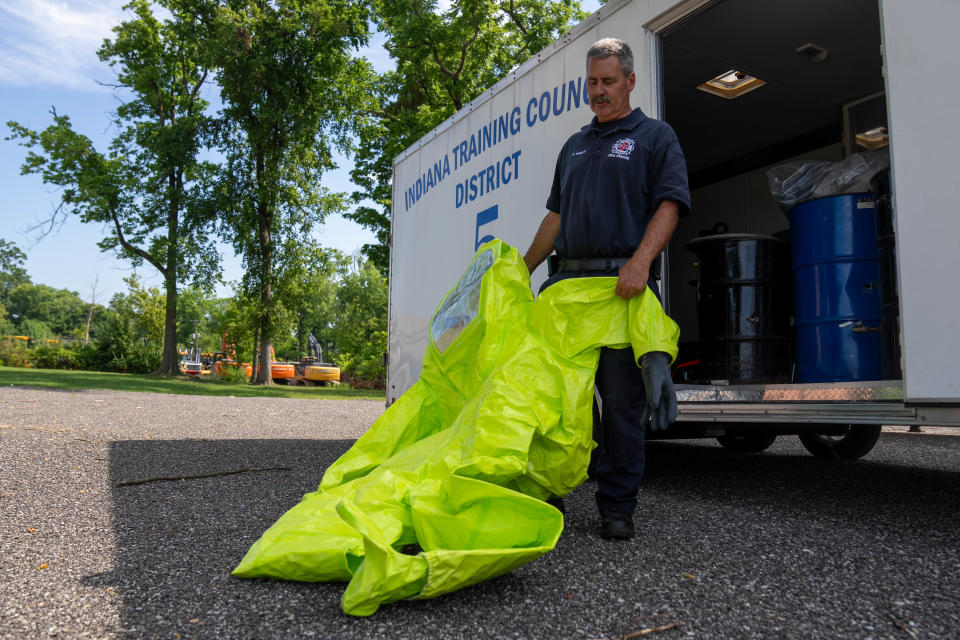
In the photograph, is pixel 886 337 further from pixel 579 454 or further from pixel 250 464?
pixel 250 464

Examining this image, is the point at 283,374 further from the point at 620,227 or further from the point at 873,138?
the point at 620,227

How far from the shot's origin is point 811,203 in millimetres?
3525

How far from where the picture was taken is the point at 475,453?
1850 millimetres

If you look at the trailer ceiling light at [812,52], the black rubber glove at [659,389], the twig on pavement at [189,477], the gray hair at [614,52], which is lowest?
the twig on pavement at [189,477]

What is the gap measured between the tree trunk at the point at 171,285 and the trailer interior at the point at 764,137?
17863mm

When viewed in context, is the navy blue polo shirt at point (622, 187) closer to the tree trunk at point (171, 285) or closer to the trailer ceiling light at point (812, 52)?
the trailer ceiling light at point (812, 52)

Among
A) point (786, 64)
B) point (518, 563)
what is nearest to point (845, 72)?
point (786, 64)

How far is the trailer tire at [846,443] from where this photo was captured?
4.77 meters

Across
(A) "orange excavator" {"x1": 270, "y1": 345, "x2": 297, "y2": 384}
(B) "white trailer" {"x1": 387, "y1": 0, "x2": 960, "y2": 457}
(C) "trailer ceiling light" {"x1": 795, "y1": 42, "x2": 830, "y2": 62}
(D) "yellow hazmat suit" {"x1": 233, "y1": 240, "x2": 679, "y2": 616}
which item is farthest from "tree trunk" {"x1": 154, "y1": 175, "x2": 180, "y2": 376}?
(D) "yellow hazmat suit" {"x1": 233, "y1": 240, "x2": 679, "y2": 616}

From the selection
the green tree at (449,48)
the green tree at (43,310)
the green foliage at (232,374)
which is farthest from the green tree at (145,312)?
the green tree at (43,310)

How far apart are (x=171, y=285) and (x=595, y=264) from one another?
2106cm

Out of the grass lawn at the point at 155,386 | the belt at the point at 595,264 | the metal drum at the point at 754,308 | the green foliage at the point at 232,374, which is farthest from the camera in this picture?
the green foliage at the point at 232,374

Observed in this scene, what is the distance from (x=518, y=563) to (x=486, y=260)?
130 cm

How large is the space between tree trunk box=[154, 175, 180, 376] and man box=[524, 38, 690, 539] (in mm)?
20118
